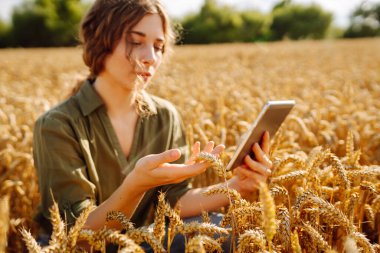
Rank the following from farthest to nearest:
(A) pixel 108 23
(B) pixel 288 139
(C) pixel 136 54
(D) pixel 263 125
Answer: (B) pixel 288 139 → (A) pixel 108 23 → (C) pixel 136 54 → (D) pixel 263 125

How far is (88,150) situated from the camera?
2148 mm

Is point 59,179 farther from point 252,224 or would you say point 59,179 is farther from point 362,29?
point 362,29

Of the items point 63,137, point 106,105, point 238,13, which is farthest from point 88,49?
point 238,13

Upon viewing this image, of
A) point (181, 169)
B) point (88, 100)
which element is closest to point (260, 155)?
point (181, 169)

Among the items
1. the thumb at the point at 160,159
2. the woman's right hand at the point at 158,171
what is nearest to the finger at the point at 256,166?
the woman's right hand at the point at 158,171

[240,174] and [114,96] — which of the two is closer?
[240,174]

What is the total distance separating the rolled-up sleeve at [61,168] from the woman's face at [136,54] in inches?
14.7

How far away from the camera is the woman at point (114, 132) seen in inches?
79.0

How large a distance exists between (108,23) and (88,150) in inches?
26.8

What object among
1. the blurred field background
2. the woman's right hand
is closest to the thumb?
the woman's right hand

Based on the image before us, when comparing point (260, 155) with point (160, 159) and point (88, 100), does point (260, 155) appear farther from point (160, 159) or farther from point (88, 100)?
point (88, 100)

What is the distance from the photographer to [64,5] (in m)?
48.1

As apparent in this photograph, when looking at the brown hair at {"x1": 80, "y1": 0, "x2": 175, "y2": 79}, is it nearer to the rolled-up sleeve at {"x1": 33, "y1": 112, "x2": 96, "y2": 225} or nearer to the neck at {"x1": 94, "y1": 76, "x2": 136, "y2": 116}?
the neck at {"x1": 94, "y1": 76, "x2": 136, "y2": 116}

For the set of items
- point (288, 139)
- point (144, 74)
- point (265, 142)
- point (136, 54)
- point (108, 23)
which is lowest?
point (288, 139)
